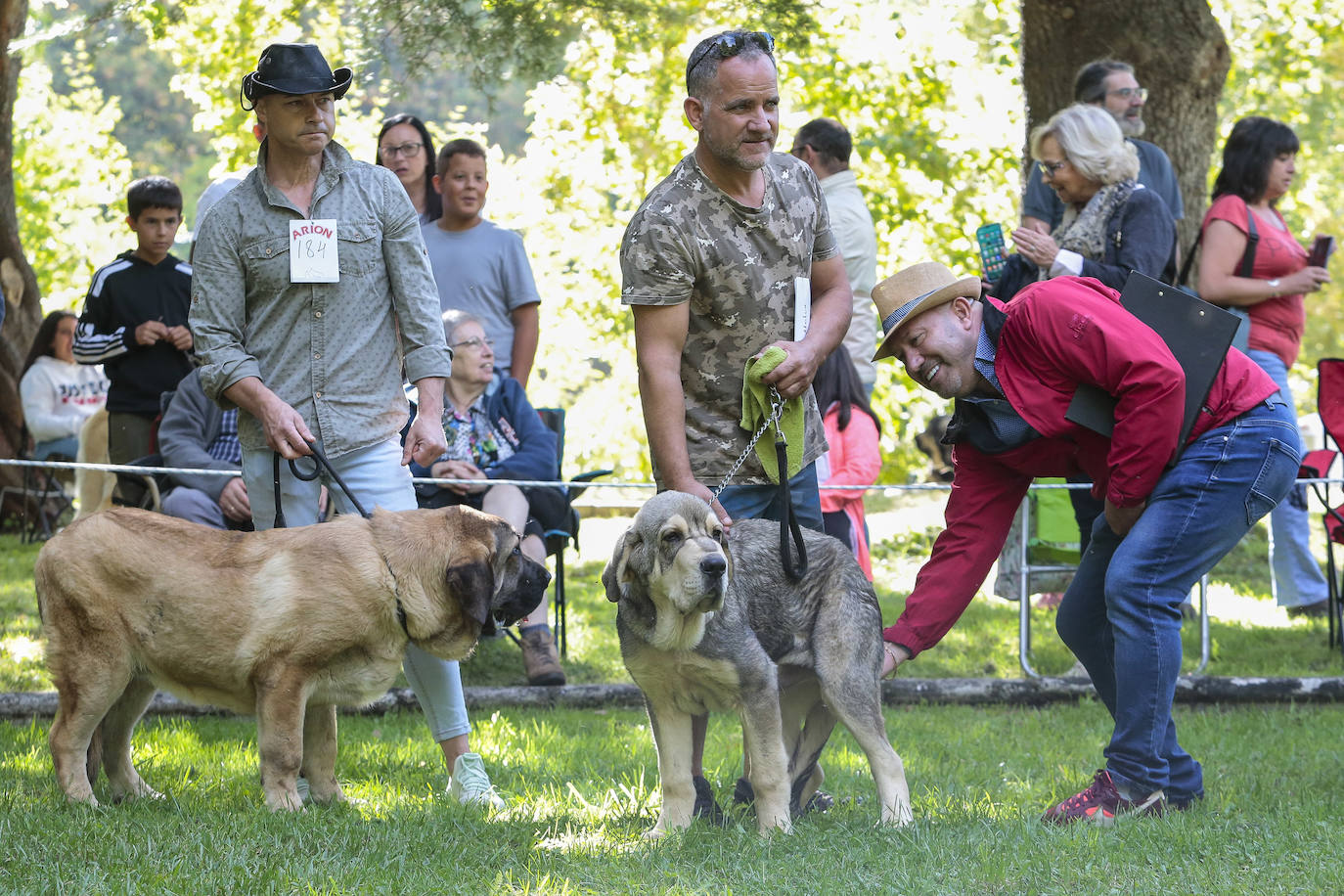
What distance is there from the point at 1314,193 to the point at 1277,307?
23614 millimetres

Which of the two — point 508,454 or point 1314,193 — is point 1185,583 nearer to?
point 508,454

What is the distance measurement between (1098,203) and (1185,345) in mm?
2637

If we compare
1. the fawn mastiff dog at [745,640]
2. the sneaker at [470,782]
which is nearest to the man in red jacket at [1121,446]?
the fawn mastiff dog at [745,640]

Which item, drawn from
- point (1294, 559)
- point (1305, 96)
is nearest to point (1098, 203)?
point (1294, 559)

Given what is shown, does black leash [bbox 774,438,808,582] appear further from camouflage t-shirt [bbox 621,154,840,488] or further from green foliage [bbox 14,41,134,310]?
green foliage [bbox 14,41,134,310]

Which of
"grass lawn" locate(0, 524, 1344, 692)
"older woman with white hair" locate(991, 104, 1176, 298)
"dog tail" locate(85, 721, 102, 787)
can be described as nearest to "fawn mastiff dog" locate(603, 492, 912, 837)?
"dog tail" locate(85, 721, 102, 787)

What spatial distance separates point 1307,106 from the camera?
91.0 feet

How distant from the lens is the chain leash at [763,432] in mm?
4625

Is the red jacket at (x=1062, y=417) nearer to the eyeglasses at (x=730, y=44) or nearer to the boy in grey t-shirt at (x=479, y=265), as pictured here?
the eyeglasses at (x=730, y=44)

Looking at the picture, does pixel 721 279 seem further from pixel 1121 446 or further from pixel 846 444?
pixel 846 444

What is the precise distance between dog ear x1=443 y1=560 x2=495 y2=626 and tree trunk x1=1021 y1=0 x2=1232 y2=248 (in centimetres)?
724

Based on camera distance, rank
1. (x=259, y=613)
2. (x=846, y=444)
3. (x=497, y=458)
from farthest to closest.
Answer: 1. (x=846, y=444)
2. (x=497, y=458)
3. (x=259, y=613)

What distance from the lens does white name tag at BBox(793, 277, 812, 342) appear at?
476 centimetres

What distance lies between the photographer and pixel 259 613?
15.5ft
